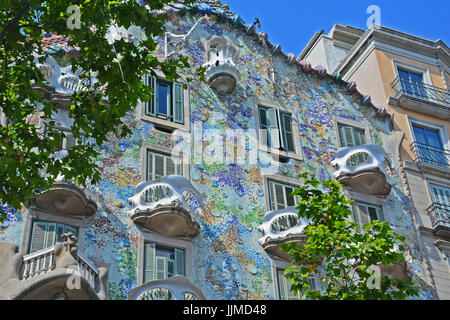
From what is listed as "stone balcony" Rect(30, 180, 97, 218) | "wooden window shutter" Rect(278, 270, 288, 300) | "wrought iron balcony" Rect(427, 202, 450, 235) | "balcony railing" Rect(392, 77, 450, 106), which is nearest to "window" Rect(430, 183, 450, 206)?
"wrought iron balcony" Rect(427, 202, 450, 235)

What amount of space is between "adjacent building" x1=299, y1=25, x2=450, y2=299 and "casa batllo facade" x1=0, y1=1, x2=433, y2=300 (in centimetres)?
61

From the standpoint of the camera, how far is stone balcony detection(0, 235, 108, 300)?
1512 centimetres

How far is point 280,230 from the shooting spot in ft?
66.6

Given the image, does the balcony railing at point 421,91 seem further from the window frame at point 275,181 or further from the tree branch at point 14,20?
the tree branch at point 14,20

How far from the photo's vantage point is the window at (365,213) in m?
22.4

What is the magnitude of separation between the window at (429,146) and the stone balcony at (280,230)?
7252 millimetres

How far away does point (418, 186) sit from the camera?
2452 cm

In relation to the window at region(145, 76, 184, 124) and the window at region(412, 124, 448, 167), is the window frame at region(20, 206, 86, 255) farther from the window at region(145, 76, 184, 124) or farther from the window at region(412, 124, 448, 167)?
the window at region(412, 124, 448, 167)

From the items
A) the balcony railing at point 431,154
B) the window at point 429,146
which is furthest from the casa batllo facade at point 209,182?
the window at point 429,146

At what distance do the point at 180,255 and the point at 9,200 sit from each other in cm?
612

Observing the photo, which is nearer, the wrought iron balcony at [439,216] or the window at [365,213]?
the window at [365,213]

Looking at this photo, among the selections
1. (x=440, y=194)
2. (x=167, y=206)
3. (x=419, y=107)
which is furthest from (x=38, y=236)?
(x=419, y=107)

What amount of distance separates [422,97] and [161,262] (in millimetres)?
14023
